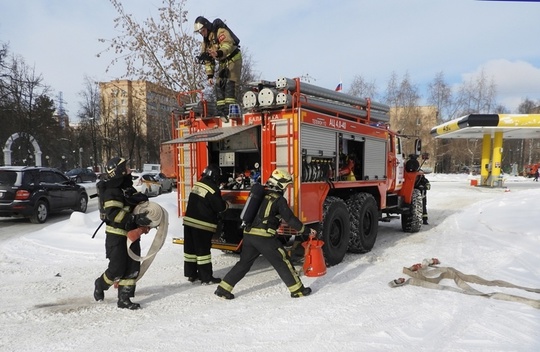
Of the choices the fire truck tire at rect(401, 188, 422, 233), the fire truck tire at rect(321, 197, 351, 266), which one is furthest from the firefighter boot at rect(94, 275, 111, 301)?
the fire truck tire at rect(401, 188, 422, 233)

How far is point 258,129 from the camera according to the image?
6129 millimetres

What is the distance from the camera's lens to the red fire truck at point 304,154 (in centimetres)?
561

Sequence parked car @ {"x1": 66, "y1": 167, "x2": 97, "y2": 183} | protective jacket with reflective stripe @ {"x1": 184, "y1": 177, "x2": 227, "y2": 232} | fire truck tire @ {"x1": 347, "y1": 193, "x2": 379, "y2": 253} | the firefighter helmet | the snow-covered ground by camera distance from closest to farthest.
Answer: the snow-covered ground
the firefighter helmet
protective jacket with reflective stripe @ {"x1": 184, "y1": 177, "x2": 227, "y2": 232}
fire truck tire @ {"x1": 347, "y1": 193, "x2": 379, "y2": 253}
parked car @ {"x1": 66, "y1": 167, "x2": 97, "y2": 183}

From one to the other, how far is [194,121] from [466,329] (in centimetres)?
510

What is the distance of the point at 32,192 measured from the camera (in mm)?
10773

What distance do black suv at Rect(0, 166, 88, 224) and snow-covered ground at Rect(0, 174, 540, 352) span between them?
358 cm

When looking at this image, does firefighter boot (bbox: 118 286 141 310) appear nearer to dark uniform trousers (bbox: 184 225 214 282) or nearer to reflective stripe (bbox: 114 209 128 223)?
reflective stripe (bbox: 114 209 128 223)

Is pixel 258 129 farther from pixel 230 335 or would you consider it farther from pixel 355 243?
pixel 230 335

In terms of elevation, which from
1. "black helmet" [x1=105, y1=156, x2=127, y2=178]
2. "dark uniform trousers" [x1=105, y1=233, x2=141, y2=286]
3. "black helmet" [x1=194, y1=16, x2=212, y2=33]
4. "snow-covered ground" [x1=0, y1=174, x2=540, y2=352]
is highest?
"black helmet" [x1=194, y1=16, x2=212, y2=33]

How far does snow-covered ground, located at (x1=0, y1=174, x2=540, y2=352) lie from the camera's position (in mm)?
3512

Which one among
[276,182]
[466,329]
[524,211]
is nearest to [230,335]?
[276,182]

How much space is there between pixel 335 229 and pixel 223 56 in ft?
11.5

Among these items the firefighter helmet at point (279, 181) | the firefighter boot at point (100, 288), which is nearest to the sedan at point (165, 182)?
the firefighter boot at point (100, 288)

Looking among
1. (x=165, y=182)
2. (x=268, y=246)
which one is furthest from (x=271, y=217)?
(x=165, y=182)
